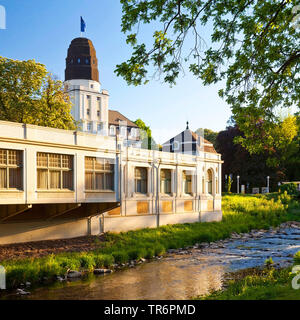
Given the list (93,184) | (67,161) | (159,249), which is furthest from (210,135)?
(67,161)

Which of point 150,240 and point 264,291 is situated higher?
point 264,291

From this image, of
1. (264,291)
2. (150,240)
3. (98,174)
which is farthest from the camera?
(150,240)

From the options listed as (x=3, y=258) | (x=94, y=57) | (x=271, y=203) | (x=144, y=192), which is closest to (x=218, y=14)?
(x=3, y=258)

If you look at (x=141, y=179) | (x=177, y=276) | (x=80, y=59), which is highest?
(x=80, y=59)

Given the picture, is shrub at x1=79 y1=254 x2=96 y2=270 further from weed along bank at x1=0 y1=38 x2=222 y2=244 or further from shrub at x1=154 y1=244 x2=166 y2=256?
shrub at x1=154 y1=244 x2=166 y2=256

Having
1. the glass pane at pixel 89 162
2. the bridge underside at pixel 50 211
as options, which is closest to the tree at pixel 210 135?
the bridge underside at pixel 50 211

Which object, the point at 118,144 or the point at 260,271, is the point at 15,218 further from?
the point at 260,271

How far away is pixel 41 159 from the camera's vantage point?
744 inches

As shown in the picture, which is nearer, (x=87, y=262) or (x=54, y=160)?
(x=87, y=262)

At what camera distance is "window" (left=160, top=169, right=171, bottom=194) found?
2781 cm

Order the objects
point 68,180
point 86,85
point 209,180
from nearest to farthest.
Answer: point 68,180 → point 209,180 → point 86,85

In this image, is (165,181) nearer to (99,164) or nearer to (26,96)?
(99,164)

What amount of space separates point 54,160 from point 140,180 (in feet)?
25.1
